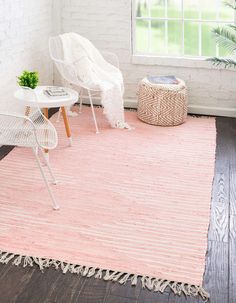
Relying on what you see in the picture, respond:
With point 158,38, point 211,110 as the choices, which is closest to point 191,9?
point 158,38

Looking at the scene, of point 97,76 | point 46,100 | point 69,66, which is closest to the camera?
point 46,100

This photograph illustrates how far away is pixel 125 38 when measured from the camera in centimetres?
496

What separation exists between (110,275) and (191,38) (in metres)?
3.12

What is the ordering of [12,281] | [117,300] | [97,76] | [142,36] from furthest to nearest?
[142,36], [97,76], [12,281], [117,300]

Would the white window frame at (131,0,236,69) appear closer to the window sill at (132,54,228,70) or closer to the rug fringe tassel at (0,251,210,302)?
the window sill at (132,54,228,70)

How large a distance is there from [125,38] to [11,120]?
7.35 ft

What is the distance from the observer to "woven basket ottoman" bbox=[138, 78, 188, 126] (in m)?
4.52

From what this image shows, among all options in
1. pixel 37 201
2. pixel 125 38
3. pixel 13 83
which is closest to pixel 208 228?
pixel 37 201

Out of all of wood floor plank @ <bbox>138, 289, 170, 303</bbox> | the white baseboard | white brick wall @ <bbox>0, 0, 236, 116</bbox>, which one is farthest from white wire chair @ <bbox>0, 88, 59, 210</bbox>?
the white baseboard

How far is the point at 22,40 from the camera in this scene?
4.32 m

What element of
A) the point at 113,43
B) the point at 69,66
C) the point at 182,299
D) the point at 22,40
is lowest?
the point at 182,299

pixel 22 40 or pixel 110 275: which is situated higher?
pixel 22 40

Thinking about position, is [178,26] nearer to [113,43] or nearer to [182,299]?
[113,43]

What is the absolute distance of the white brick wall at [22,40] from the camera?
3994mm
